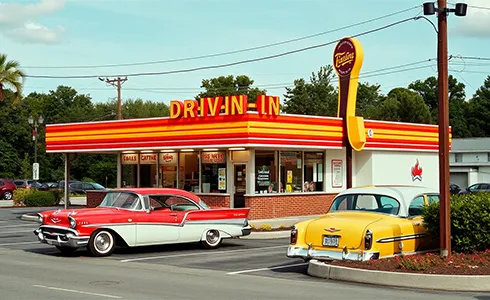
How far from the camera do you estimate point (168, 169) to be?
33.7 metres

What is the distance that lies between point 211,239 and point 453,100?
299 feet

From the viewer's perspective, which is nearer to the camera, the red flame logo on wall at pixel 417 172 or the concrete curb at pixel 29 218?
the concrete curb at pixel 29 218

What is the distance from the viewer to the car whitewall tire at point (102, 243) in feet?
61.4

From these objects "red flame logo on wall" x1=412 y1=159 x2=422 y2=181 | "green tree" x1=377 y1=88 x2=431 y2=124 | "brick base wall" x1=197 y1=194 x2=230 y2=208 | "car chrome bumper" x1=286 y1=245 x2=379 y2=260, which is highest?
"green tree" x1=377 y1=88 x2=431 y2=124

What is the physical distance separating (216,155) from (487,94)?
248 feet

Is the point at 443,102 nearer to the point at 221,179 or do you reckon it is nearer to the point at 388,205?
the point at 388,205

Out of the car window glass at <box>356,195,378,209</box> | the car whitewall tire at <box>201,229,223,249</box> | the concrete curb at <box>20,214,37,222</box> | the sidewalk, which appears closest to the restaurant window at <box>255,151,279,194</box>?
the sidewalk

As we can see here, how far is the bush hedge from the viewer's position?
15562 mm

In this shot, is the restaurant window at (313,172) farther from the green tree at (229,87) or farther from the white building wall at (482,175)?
the green tree at (229,87)

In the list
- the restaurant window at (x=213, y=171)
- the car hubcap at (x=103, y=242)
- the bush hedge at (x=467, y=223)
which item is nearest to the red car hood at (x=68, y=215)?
the car hubcap at (x=103, y=242)

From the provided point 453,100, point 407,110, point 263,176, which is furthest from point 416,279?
point 453,100

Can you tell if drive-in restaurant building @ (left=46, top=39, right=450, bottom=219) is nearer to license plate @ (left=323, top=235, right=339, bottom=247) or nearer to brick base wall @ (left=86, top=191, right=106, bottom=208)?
brick base wall @ (left=86, top=191, right=106, bottom=208)

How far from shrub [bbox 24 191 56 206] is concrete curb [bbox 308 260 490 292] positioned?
100ft

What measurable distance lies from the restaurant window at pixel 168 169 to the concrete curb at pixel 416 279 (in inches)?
770
